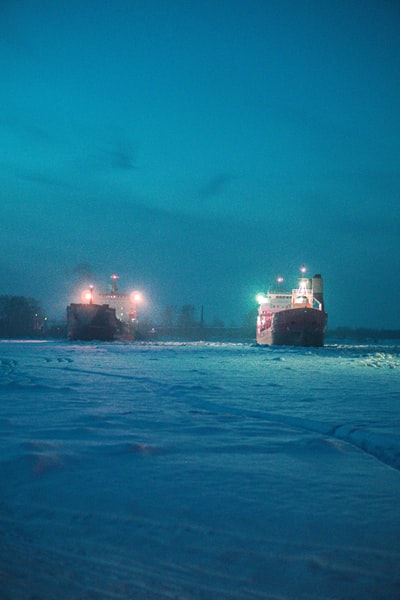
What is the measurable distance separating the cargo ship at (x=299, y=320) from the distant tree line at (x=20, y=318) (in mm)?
46716

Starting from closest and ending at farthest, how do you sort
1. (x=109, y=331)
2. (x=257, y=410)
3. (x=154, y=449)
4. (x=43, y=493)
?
1. (x=43, y=493)
2. (x=154, y=449)
3. (x=257, y=410)
4. (x=109, y=331)

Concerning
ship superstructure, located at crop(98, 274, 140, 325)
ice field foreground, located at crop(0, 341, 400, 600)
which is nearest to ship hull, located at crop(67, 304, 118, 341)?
ship superstructure, located at crop(98, 274, 140, 325)

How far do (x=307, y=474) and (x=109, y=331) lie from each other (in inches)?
1721

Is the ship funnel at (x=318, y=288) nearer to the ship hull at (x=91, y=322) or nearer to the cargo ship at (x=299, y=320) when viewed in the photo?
the cargo ship at (x=299, y=320)

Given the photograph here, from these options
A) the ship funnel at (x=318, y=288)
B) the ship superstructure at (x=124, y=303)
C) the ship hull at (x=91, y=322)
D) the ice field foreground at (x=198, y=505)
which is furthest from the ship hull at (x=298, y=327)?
the ice field foreground at (x=198, y=505)

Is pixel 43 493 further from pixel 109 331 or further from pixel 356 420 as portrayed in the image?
pixel 109 331

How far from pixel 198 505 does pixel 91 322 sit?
4363 centimetres

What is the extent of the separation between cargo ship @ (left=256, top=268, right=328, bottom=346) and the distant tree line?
4672 cm

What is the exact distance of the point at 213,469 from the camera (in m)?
3.70

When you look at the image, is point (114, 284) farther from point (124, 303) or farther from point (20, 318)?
point (20, 318)

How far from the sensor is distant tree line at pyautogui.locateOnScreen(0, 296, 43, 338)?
268 feet

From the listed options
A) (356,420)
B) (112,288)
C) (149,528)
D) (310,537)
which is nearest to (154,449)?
(149,528)

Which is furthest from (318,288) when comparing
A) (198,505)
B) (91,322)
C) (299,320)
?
(198,505)

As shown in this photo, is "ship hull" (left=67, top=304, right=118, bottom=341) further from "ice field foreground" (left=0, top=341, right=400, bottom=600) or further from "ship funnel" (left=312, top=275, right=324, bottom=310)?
"ice field foreground" (left=0, top=341, right=400, bottom=600)
